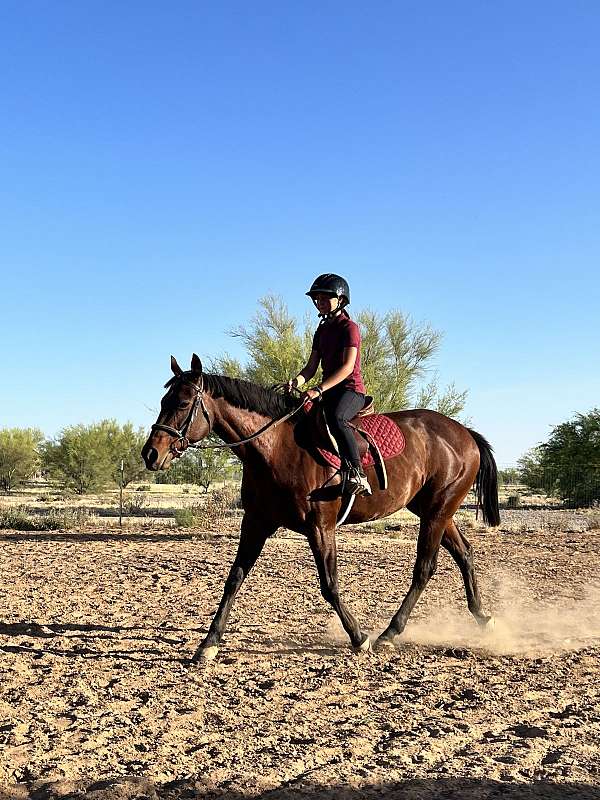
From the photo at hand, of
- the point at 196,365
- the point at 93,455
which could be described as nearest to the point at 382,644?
the point at 196,365

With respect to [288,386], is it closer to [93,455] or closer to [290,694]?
[290,694]

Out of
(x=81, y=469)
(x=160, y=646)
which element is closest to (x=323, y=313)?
(x=160, y=646)

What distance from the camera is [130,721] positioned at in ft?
16.5

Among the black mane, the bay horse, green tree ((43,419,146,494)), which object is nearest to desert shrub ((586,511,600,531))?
the bay horse

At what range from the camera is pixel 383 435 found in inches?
294

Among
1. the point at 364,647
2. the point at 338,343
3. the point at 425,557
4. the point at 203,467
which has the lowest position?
the point at 364,647

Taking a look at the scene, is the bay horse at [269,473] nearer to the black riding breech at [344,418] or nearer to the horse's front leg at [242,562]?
the horse's front leg at [242,562]

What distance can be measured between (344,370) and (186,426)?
1.45 metres

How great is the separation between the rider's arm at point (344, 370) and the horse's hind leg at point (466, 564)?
7.74ft

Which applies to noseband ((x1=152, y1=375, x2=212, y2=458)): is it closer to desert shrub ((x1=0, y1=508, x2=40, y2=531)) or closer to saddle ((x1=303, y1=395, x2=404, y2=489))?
saddle ((x1=303, y1=395, x2=404, y2=489))

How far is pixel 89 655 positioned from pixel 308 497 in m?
2.32

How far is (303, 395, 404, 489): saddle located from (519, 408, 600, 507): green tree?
94.0 feet

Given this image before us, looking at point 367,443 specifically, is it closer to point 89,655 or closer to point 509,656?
point 509,656

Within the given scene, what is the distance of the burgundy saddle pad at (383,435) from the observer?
7312mm
